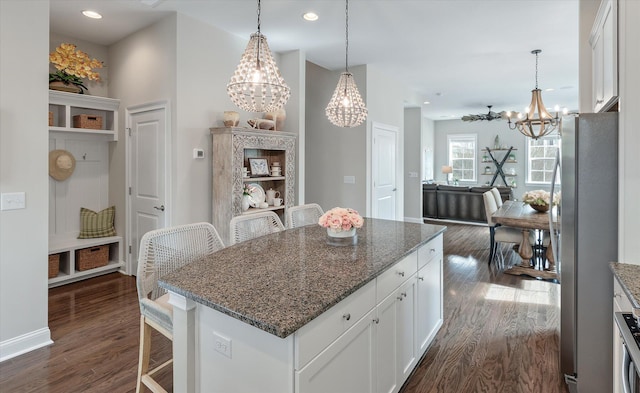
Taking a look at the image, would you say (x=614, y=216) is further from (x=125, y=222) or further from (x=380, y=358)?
(x=125, y=222)

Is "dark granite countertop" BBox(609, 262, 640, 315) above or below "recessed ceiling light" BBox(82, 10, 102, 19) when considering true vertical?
below

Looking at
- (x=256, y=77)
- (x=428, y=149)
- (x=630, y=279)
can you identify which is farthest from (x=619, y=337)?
(x=428, y=149)

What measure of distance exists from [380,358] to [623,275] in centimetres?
120

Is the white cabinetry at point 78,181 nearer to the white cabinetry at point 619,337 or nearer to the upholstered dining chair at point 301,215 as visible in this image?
the upholstered dining chair at point 301,215

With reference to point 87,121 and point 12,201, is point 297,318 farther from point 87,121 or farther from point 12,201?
point 87,121

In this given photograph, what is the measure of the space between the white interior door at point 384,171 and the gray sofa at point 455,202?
9.86 feet

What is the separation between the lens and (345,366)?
1.48 m

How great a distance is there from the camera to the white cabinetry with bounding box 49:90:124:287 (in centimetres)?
400

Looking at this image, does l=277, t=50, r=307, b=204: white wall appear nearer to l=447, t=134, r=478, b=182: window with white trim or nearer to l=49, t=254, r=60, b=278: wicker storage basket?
l=49, t=254, r=60, b=278: wicker storage basket

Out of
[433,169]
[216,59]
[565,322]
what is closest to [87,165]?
[216,59]

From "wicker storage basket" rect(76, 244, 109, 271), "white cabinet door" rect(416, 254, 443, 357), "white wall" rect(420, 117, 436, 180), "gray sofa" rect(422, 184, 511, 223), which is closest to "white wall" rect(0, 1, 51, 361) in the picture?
"wicker storage basket" rect(76, 244, 109, 271)

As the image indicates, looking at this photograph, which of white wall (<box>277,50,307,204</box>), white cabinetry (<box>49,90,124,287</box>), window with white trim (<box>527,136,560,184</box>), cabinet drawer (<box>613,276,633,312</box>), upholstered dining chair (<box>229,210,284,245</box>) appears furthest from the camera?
window with white trim (<box>527,136,560,184</box>)

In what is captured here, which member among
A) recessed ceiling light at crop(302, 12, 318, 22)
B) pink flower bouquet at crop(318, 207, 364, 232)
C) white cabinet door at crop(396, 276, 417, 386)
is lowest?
white cabinet door at crop(396, 276, 417, 386)

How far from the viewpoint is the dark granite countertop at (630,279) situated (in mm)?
1376
